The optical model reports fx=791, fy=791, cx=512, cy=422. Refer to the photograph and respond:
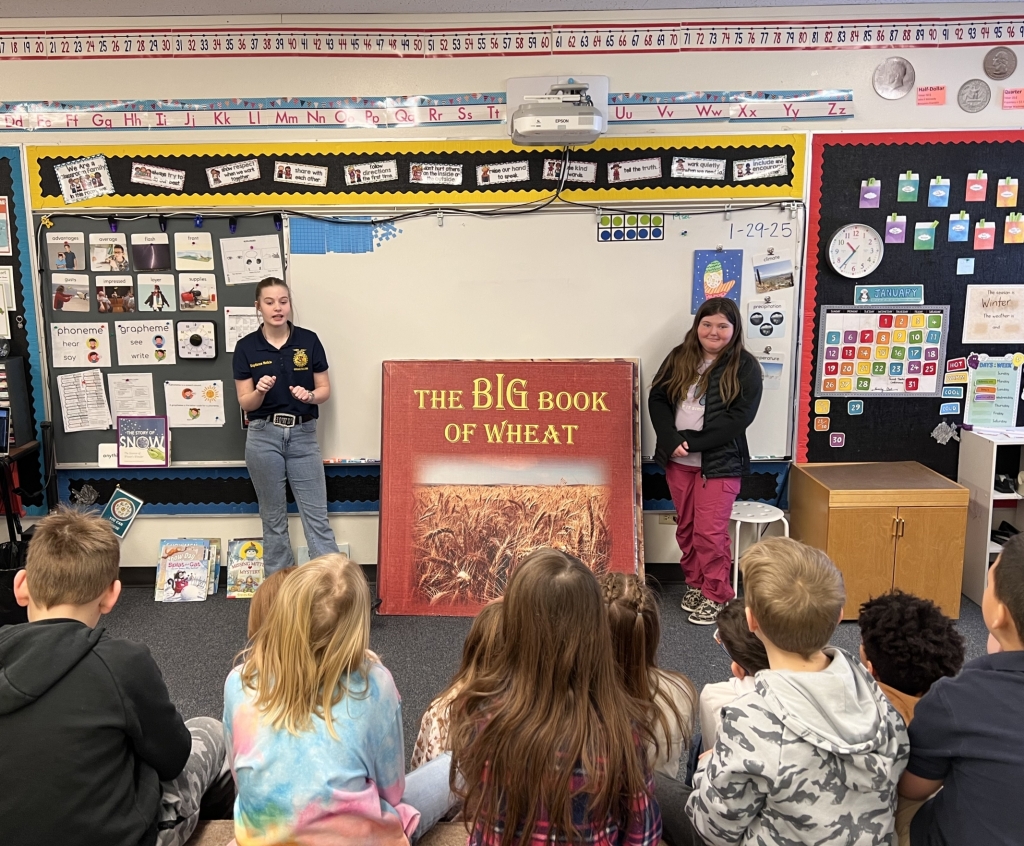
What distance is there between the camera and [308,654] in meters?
1.44

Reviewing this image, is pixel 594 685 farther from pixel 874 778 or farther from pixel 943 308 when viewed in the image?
pixel 943 308

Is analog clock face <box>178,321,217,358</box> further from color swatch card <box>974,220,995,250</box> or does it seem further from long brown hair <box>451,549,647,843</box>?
color swatch card <box>974,220,995,250</box>

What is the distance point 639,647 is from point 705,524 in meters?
1.96

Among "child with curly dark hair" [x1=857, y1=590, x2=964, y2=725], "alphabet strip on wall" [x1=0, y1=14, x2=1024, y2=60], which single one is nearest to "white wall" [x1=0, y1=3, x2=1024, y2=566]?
"alphabet strip on wall" [x1=0, y1=14, x2=1024, y2=60]

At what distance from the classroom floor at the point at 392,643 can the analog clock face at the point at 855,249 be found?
1598 mm

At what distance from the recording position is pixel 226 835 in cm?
173

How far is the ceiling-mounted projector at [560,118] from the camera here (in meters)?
3.29

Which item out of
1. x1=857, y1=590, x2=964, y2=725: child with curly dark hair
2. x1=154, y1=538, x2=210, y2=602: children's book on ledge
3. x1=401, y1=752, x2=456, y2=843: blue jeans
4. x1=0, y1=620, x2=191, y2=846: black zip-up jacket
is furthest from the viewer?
x1=154, y1=538, x2=210, y2=602: children's book on ledge

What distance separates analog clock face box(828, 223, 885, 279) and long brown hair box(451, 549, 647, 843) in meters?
2.73

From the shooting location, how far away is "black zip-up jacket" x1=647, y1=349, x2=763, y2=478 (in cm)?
342

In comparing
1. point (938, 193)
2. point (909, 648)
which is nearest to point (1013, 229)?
point (938, 193)

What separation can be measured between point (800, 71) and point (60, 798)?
3.70 meters

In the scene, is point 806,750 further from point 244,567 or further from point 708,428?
point 244,567

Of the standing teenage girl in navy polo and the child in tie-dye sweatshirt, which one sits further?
the standing teenage girl in navy polo
